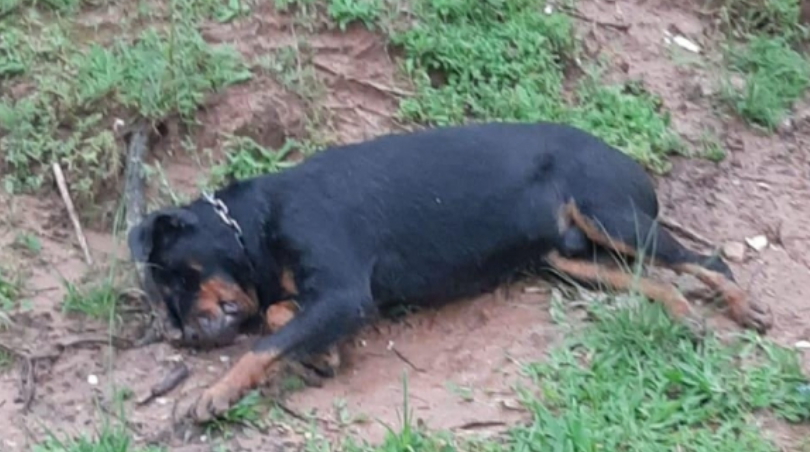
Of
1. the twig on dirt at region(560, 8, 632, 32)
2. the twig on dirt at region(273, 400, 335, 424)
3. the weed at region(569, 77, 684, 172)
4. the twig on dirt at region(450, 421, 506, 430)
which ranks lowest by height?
the twig on dirt at region(273, 400, 335, 424)

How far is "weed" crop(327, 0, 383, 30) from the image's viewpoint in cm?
688

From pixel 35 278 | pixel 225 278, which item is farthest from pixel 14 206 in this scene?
pixel 225 278

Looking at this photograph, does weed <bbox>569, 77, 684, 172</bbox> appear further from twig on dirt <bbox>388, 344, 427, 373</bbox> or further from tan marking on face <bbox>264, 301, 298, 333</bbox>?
tan marking on face <bbox>264, 301, 298, 333</bbox>

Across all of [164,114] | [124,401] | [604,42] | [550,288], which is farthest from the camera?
[604,42]

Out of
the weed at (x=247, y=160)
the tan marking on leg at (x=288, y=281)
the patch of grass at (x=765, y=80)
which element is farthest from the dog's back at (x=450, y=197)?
the patch of grass at (x=765, y=80)

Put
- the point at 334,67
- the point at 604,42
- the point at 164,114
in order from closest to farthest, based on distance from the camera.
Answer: the point at 164,114 → the point at 334,67 → the point at 604,42

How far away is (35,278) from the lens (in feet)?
18.9

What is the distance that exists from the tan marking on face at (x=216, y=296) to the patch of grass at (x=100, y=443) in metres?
0.64

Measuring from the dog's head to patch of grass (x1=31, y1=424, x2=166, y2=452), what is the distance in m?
0.63

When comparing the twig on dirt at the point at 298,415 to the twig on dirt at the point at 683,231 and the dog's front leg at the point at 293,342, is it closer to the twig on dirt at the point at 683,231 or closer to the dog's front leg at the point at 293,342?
the dog's front leg at the point at 293,342

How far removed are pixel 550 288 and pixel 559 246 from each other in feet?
0.55

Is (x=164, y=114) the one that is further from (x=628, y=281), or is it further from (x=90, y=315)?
(x=628, y=281)

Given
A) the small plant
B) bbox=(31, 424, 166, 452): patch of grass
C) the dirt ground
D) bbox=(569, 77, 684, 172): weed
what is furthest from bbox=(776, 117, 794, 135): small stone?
bbox=(31, 424, 166, 452): patch of grass

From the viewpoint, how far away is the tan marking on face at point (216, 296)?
543 cm
